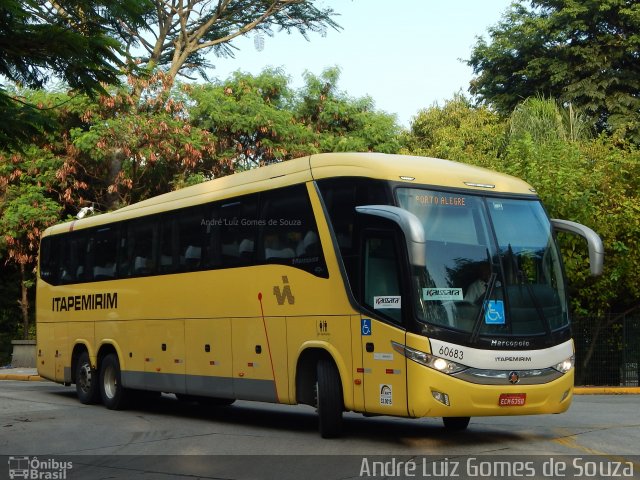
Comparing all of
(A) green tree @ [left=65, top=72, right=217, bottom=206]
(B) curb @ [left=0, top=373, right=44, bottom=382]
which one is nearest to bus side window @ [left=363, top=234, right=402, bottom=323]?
(B) curb @ [left=0, top=373, right=44, bottom=382]

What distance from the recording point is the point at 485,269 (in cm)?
1150

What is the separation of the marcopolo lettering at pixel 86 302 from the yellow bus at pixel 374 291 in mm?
2708

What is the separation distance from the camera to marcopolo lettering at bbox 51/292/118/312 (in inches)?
726

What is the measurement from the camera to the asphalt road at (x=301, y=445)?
9.89 m

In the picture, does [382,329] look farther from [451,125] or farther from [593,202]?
[451,125]

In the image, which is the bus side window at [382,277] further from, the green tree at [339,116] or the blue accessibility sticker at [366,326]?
the green tree at [339,116]

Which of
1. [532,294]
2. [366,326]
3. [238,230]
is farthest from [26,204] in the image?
[532,294]

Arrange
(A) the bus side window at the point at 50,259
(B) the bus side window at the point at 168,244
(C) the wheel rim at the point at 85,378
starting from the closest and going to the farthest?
(B) the bus side window at the point at 168,244, (C) the wheel rim at the point at 85,378, (A) the bus side window at the point at 50,259

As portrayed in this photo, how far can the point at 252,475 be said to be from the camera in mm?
9766

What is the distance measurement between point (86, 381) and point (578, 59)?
99.6 feet

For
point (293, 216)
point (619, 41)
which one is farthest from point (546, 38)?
point (293, 216)

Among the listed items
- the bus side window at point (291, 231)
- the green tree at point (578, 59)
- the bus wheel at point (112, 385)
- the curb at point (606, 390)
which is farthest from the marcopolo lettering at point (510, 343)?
the green tree at point (578, 59)

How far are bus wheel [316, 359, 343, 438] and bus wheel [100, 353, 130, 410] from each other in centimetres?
683

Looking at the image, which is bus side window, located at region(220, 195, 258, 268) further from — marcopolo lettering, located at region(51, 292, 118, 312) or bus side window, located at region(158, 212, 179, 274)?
marcopolo lettering, located at region(51, 292, 118, 312)
